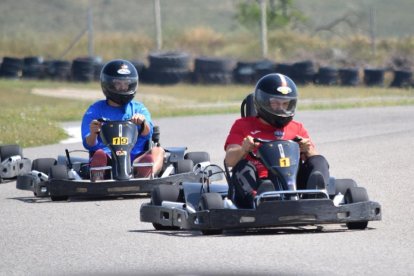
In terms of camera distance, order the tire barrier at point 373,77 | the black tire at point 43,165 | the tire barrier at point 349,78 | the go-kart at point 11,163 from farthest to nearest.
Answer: the tire barrier at point 373,77 → the tire barrier at point 349,78 → the go-kart at point 11,163 → the black tire at point 43,165

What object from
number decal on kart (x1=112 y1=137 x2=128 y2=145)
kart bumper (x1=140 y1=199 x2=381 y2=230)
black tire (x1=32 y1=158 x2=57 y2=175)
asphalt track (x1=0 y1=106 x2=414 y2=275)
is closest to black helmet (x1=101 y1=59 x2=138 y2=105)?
number decal on kart (x1=112 y1=137 x2=128 y2=145)

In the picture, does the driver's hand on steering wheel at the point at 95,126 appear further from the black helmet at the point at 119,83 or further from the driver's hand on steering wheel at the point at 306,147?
the driver's hand on steering wheel at the point at 306,147

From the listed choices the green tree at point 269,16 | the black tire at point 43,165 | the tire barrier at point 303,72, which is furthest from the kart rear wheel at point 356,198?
the green tree at point 269,16

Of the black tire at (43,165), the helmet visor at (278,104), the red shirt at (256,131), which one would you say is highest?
the helmet visor at (278,104)

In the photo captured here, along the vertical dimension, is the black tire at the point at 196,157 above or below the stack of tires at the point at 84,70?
below

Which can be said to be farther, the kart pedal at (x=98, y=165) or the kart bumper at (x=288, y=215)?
the kart pedal at (x=98, y=165)

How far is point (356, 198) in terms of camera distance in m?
8.92

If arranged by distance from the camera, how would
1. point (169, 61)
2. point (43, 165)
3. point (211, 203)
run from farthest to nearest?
1. point (169, 61)
2. point (43, 165)
3. point (211, 203)

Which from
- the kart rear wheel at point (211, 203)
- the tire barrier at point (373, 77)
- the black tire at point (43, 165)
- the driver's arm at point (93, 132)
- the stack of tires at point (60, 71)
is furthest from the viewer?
the stack of tires at point (60, 71)

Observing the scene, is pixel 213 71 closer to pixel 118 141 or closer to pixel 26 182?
pixel 26 182

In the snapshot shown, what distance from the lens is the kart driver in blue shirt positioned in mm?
→ 12051

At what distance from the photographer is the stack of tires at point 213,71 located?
117 ft

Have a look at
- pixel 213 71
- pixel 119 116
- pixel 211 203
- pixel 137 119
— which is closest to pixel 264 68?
pixel 213 71

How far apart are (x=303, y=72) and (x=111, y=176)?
73.5ft
